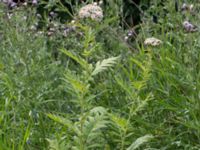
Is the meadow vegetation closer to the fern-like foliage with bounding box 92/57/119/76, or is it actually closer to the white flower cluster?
the white flower cluster

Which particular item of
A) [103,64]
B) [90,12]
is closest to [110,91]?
[90,12]

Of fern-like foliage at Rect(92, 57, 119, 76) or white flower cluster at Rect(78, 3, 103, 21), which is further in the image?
white flower cluster at Rect(78, 3, 103, 21)

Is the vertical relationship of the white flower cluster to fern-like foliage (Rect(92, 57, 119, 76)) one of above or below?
below

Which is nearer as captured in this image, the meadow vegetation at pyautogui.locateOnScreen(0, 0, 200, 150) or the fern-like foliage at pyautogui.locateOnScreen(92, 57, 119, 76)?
the fern-like foliage at pyautogui.locateOnScreen(92, 57, 119, 76)

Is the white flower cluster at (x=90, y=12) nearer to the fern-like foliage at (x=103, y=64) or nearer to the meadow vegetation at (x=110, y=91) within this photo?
the meadow vegetation at (x=110, y=91)

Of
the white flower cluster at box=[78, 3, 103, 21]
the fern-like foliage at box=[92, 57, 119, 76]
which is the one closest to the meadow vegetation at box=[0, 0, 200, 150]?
the white flower cluster at box=[78, 3, 103, 21]

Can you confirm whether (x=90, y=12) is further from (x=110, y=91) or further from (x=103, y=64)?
(x=103, y=64)

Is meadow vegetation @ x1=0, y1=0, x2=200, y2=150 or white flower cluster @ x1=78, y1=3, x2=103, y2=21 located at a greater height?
white flower cluster @ x1=78, y1=3, x2=103, y2=21

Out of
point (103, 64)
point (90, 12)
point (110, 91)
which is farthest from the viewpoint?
point (110, 91)

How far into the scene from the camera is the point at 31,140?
307 centimetres

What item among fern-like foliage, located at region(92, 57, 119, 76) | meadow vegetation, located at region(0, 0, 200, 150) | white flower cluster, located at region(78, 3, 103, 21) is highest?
fern-like foliage, located at region(92, 57, 119, 76)

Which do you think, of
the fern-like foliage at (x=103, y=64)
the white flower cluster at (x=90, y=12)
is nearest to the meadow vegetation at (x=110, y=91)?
the white flower cluster at (x=90, y=12)

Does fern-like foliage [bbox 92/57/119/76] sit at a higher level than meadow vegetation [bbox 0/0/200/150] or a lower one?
higher

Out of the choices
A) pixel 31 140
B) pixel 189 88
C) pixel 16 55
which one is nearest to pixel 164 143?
pixel 189 88
